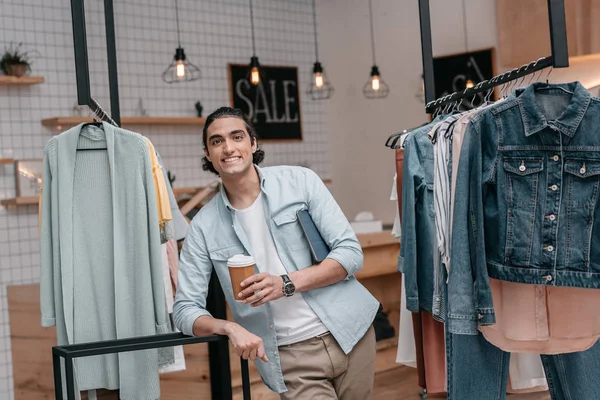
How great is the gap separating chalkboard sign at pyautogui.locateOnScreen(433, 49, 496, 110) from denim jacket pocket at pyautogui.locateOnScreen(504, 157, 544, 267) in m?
3.97

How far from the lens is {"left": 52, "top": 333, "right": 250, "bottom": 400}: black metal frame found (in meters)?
2.03

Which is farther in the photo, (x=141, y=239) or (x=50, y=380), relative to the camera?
(x=50, y=380)

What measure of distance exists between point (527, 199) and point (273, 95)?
515cm

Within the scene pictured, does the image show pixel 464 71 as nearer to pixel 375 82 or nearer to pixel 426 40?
pixel 375 82

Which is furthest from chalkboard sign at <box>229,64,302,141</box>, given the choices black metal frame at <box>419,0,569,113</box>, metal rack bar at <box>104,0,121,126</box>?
black metal frame at <box>419,0,569,113</box>

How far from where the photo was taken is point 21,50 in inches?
219

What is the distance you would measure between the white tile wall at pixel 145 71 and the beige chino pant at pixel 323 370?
3.44m

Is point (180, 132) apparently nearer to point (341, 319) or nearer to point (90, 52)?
point (90, 52)

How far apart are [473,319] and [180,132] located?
464 cm

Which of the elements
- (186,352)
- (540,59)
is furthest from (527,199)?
(186,352)

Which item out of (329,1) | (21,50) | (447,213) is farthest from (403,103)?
(447,213)

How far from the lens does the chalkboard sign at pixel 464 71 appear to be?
20.2 ft

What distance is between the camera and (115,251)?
2.79 meters

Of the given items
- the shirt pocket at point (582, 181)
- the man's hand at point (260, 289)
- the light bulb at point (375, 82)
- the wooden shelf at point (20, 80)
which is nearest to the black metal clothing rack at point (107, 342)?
the man's hand at point (260, 289)
